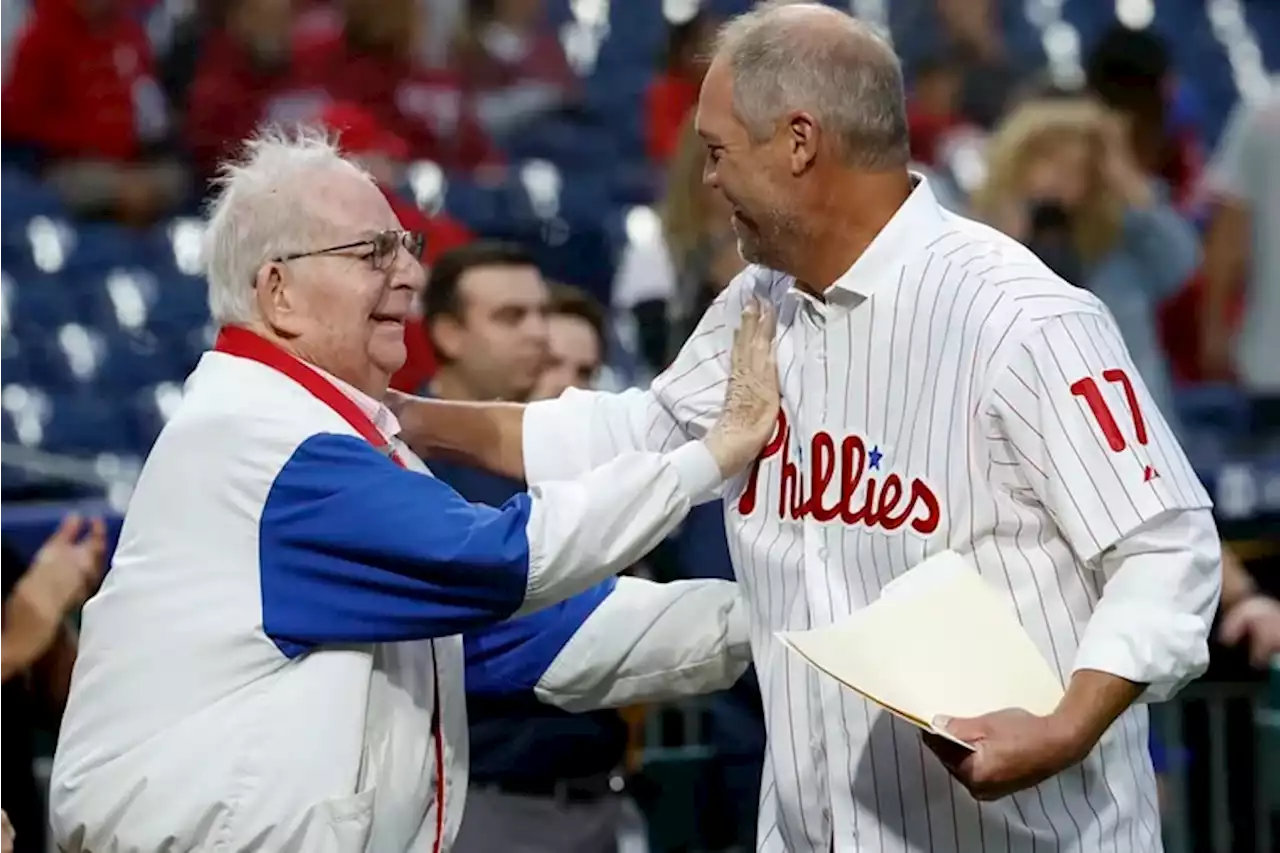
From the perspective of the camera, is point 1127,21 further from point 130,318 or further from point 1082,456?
point 1082,456

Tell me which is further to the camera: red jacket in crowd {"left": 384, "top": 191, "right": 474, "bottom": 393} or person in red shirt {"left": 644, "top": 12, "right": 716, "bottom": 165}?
person in red shirt {"left": 644, "top": 12, "right": 716, "bottom": 165}

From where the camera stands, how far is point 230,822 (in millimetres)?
3252

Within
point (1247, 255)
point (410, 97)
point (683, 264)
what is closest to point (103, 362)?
point (410, 97)

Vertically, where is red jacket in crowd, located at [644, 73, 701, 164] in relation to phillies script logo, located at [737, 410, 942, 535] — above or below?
above

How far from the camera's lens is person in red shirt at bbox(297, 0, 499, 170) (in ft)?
29.2

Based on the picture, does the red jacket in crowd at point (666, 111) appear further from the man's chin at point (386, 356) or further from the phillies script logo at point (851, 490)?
the phillies script logo at point (851, 490)

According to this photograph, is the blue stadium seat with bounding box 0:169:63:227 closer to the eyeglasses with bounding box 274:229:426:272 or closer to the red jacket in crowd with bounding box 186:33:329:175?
the red jacket in crowd with bounding box 186:33:329:175

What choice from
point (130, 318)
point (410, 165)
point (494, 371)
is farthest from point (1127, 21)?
point (494, 371)

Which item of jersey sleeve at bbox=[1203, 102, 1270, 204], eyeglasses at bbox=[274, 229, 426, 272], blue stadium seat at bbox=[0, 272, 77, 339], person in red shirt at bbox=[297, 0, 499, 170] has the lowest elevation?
eyeglasses at bbox=[274, 229, 426, 272]

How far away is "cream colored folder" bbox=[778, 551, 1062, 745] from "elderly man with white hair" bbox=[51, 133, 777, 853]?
37cm

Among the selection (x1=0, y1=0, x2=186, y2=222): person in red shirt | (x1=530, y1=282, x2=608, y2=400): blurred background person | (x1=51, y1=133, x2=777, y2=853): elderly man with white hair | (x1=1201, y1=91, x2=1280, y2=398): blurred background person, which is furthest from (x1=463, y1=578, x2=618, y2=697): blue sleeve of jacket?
(x1=0, y1=0, x2=186, y2=222): person in red shirt

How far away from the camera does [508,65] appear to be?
9680 millimetres

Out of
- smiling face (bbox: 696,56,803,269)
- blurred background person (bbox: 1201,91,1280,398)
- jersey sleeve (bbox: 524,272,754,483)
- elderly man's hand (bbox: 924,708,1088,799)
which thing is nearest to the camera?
elderly man's hand (bbox: 924,708,1088,799)

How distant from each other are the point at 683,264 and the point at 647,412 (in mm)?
2115
